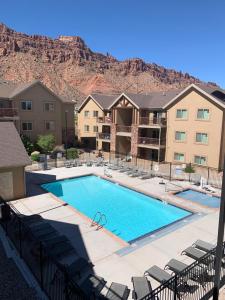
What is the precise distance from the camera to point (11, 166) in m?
19.0

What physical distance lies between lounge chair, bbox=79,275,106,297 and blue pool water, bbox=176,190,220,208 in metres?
13.5

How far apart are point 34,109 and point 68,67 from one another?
13038 cm

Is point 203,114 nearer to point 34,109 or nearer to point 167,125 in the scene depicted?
point 167,125

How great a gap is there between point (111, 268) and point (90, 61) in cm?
18067

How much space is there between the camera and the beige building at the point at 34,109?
3909 centimetres

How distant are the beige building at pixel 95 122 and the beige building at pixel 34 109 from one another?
14.9 feet

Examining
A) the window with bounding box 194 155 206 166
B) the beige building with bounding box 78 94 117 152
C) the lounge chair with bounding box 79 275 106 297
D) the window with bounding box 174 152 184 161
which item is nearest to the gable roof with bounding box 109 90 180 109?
the beige building with bounding box 78 94 117 152

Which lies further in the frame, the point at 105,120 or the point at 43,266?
the point at 105,120

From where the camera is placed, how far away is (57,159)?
35625 millimetres

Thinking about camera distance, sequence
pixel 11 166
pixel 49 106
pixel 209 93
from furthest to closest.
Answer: pixel 49 106, pixel 209 93, pixel 11 166

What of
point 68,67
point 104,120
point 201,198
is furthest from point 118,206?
point 68,67

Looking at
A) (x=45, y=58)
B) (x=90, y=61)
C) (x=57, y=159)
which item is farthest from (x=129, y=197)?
(x=90, y=61)

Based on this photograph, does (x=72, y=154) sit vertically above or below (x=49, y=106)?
below

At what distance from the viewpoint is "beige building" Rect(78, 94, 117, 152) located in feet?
145
